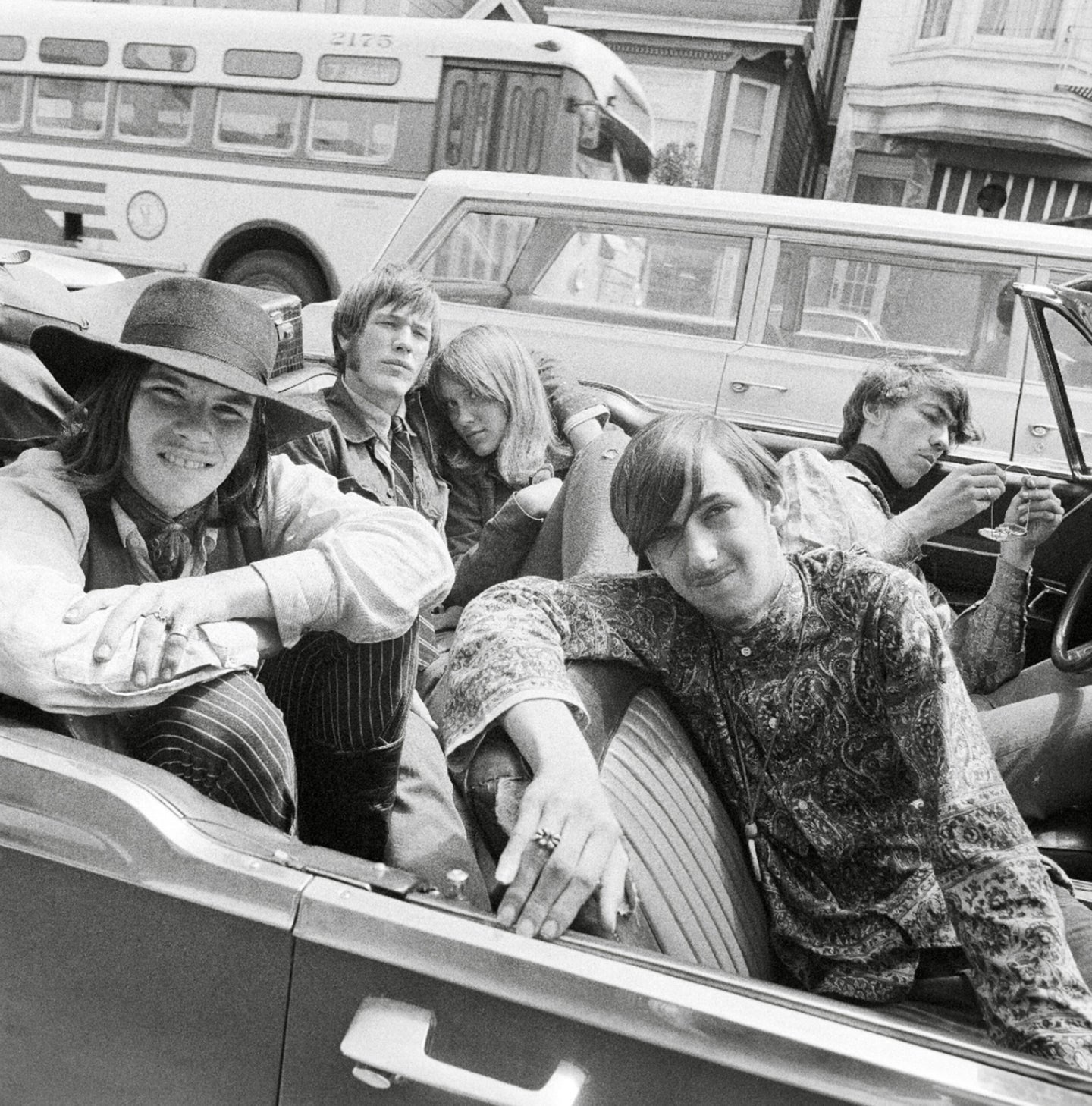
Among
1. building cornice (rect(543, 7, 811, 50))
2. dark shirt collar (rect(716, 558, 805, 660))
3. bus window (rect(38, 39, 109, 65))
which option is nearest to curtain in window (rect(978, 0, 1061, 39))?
building cornice (rect(543, 7, 811, 50))

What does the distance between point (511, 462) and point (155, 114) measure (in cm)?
872

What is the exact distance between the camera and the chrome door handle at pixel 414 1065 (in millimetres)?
1083

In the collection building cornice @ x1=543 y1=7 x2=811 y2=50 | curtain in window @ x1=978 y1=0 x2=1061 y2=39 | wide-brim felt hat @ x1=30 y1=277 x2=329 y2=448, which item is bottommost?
wide-brim felt hat @ x1=30 y1=277 x2=329 y2=448

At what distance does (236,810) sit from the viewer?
4.47ft

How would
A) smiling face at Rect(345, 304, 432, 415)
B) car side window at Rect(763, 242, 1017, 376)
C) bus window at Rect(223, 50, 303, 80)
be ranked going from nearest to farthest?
1. smiling face at Rect(345, 304, 432, 415)
2. car side window at Rect(763, 242, 1017, 376)
3. bus window at Rect(223, 50, 303, 80)

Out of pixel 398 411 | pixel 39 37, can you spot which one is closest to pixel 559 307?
pixel 398 411

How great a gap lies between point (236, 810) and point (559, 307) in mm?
4739

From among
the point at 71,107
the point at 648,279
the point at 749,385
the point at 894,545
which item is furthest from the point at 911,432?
the point at 71,107

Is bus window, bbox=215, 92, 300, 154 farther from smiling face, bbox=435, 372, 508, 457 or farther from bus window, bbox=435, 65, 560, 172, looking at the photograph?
smiling face, bbox=435, 372, 508, 457

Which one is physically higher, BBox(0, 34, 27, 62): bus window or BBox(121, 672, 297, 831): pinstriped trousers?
BBox(0, 34, 27, 62): bus window

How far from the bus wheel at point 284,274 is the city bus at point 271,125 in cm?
2

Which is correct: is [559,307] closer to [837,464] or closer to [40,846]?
[837,464]

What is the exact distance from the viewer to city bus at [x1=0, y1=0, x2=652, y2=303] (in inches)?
360

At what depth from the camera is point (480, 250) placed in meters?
5.75
